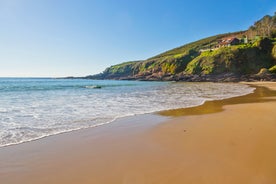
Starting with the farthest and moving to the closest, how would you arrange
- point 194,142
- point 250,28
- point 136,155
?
1. point 250,28
2. point 194,142
3. point 136,155

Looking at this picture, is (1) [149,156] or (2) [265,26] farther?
(2) [265,26]

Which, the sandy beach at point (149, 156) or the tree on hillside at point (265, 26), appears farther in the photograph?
the tree on hillside at point (265, 26)

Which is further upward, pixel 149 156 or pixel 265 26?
pixel 265 26

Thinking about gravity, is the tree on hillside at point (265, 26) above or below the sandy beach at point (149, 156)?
above

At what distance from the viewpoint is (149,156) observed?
5.33m

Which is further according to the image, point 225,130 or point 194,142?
point 225,130

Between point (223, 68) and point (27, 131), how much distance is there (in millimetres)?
70687

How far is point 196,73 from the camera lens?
76375 mm

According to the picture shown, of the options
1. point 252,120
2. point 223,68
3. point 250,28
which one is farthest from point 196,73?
point 252,120

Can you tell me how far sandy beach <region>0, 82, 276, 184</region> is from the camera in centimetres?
418

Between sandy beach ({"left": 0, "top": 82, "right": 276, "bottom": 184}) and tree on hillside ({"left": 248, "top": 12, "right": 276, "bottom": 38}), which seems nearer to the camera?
sandy beach ({"left": 0, "top": 82, "right": 276, "bottom": 184})

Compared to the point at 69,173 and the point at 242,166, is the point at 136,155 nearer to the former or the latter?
the point at 69,173

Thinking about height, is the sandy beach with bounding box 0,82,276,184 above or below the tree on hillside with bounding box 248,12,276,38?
below

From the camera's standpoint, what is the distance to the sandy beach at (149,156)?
13.7 ft
